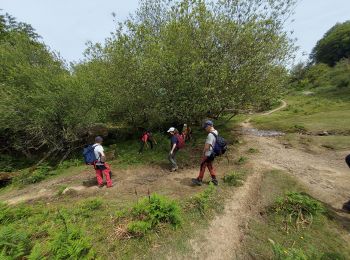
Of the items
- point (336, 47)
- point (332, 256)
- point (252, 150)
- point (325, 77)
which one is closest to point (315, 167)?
point (252, 150)

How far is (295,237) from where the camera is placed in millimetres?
5512

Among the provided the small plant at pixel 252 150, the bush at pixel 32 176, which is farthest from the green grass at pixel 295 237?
the bush at pixel 32 176

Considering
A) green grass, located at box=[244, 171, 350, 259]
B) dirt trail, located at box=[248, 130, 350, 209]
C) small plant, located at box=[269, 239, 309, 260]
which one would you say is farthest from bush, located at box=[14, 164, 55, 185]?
small plant, located at box=[269, 239, 309, 260]

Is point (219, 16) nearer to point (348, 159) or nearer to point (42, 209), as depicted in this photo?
A: point (348, 159)

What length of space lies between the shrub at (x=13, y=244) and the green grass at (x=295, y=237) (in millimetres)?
5451

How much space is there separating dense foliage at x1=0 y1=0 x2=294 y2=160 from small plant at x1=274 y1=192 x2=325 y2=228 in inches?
309

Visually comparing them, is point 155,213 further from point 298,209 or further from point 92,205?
point 298,209

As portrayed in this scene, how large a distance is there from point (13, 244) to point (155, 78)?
11.2 m

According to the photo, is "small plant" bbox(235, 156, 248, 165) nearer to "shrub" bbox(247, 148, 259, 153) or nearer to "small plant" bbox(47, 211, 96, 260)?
"shrub" bbox(247, 148, 259, 153)

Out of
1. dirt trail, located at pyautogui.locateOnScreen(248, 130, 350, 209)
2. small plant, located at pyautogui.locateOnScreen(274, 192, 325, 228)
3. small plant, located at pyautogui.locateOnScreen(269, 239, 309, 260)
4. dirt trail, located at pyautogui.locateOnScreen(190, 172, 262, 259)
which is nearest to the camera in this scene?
small plant, located at pyautogui.locateOnScreen(269, 239, 309, 260)

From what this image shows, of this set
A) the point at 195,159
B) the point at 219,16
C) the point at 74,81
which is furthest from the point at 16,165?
the point at 219,16

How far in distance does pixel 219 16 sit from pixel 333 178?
36.3ft

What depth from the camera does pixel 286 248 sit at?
5207mm

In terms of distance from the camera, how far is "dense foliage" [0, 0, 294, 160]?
43.7 feet
